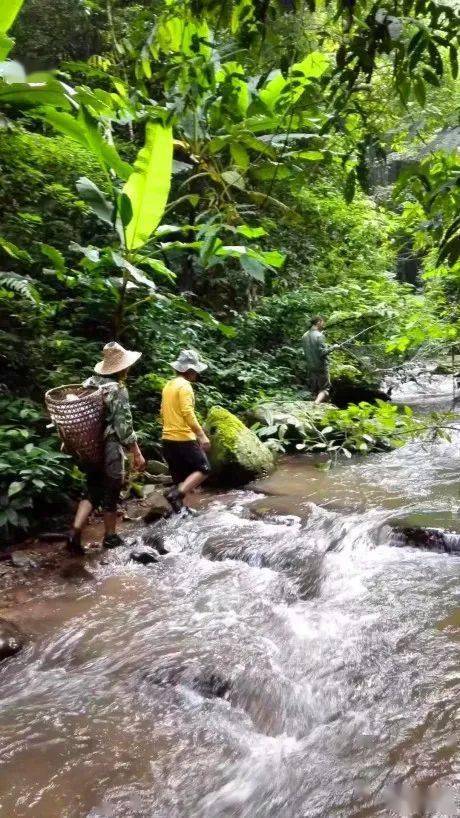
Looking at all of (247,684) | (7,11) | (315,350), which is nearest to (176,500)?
(247,684)

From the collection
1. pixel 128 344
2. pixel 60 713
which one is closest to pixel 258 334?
pixel 128 344

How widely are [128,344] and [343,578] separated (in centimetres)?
448

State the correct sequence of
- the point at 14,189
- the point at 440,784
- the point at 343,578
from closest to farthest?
Result: 1. the point at 440,784
2. the point at 343,578
3. the point at 14,189

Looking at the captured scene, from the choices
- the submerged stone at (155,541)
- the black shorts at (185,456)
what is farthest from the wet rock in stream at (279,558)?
the black shorts at (185,456)

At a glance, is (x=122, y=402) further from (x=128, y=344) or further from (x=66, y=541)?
(x=128, y=344)

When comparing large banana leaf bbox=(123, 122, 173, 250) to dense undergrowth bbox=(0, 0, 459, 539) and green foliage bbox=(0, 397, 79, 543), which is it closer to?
dense undergrowth bbox=(0, 0, 459, 539)

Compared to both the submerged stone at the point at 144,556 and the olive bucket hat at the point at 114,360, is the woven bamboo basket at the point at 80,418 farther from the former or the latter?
the submerged stone at the point at 144,556

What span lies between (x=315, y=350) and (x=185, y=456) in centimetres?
443

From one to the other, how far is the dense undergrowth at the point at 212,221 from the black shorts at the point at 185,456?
96 centimetres

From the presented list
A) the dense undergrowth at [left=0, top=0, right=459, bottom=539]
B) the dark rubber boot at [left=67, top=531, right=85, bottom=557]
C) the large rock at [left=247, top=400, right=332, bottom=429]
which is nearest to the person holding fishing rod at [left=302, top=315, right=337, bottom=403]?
the dense undergrowth at [left=0, top=0, right=459, bottom=539]

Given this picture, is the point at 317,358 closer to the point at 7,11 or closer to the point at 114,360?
the point at 114,360

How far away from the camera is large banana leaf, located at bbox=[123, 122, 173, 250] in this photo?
253 inches

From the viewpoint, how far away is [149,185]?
6488 mm

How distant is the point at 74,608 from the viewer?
4.02 metres
